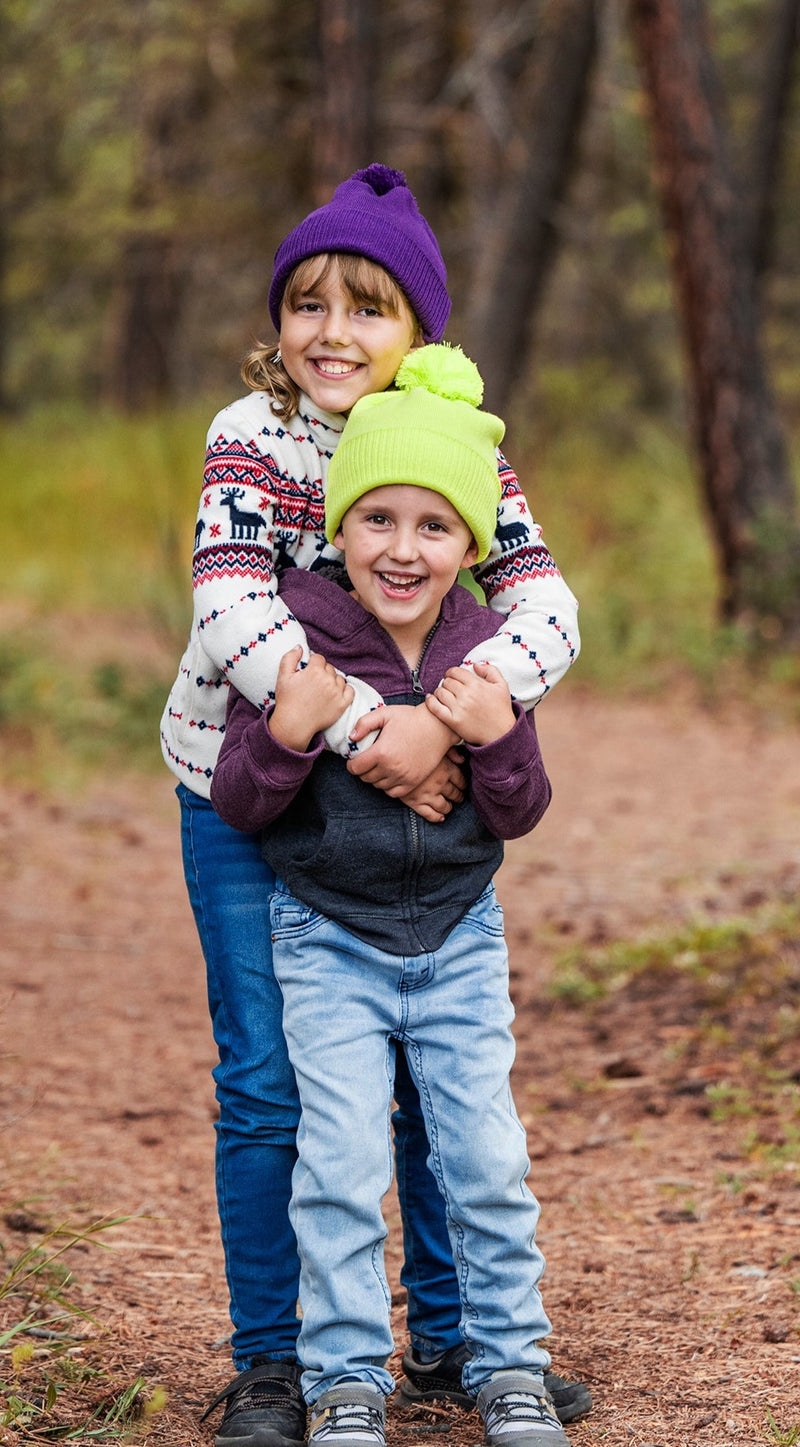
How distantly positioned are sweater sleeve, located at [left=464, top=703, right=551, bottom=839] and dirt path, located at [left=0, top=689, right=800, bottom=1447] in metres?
0.92

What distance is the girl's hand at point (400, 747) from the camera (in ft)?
7.89

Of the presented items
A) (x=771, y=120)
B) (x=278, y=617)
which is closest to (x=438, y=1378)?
(x=278, y=617)

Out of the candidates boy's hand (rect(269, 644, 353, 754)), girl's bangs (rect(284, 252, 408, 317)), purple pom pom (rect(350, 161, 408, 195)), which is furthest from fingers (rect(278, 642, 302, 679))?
purple pom pom (rect(350, 161, 408, 195))

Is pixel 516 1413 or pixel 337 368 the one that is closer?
pixel 516 1413

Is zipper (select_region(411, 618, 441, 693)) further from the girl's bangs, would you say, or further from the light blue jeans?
the girl's bangs

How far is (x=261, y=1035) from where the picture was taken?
2.60 metres

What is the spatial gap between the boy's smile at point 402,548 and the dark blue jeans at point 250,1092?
0.47 metres

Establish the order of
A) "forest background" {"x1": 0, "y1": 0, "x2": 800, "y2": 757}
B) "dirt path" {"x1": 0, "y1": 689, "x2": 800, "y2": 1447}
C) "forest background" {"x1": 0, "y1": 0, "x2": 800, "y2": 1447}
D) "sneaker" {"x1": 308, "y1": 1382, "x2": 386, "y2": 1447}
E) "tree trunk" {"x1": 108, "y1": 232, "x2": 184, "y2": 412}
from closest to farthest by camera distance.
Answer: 1. "sneaker" {"x1": 308, "y1": 1382, "x2": 386, "y2": 1447}
2. "dirt path" {"x1": 0, "y1": 689, "x2": 800, "y2": 1447}
3. "forest background" {"x1": 0, "y1": 0, "x2": 800, "y2": 1447}
4. "forest background" {"x1": 0, "y1": 0, "x2": 800, "y2": 757}
5. "tree trunk" {"x1": 108, "y1": 232, "x2": 184, "y2": 412}

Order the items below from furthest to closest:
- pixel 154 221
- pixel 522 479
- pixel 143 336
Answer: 1. pixel 143 336
2. pixel 522 479
3. pixel 154 221

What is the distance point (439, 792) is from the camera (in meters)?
2.48

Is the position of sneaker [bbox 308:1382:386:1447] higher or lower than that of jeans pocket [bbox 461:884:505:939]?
lower

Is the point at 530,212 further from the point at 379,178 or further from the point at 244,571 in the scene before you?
the point at 244,571

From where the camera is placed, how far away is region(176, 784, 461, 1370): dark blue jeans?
2590 millimetres

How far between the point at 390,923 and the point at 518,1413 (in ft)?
2.49
